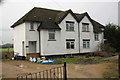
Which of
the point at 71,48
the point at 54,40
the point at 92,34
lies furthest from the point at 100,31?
the point at 54,40

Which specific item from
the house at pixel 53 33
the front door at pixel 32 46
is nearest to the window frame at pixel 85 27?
the house at pixel 53 33

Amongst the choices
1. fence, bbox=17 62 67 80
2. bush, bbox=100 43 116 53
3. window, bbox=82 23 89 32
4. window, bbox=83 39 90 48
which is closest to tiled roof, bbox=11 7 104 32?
window, bbox=82 23 89 32

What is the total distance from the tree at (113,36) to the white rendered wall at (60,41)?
311 inches

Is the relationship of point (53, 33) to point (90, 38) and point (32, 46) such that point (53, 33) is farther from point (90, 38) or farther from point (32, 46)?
point (90, 38)

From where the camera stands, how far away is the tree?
29625 mm

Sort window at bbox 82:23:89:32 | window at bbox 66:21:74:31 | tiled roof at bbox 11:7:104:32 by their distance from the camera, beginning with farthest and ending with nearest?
window at bbox 82:23:89:32
window at bbox 66:21:74:31
tiled roof at bbox 11:7:104:32

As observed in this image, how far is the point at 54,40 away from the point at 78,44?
508cm

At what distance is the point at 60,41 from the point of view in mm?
24719

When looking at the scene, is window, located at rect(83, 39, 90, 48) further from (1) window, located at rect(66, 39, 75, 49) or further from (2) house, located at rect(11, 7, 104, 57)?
(1) window, located at rect(66, 39, 75, 49)

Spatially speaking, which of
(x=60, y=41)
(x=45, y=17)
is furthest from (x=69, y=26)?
(x=45, y=17)

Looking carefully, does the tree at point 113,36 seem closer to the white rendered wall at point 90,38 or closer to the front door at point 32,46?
the white rendered wall at point 90,38

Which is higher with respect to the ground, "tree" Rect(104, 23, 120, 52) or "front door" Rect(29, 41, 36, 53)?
"tree" Rect(104, 23, 120, 52)

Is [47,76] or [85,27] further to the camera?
[85,27]

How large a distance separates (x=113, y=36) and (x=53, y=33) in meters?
13.2
